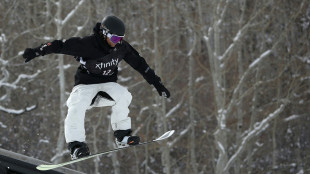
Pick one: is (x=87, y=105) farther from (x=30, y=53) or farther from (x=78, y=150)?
(x=30, y=53)

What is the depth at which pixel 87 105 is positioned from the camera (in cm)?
605

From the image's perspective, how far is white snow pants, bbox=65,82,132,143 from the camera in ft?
19.6

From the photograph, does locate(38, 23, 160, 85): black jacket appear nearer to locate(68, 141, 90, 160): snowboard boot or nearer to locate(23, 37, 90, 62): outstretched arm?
locate(23, 37, 90, 62): outstretched arm

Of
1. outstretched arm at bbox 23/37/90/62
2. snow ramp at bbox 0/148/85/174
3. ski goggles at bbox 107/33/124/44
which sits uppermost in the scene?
ski goggles at bbox 107/33/124/44

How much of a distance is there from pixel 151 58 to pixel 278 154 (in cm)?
657

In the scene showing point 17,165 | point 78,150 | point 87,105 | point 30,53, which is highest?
point 30,53

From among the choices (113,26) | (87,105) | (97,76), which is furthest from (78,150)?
(113,26)

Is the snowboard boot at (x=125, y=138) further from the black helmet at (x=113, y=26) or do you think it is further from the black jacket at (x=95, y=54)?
the black helmet at (x=113, y=26)

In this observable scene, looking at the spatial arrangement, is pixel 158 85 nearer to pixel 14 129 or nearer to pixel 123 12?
pixel 14 129

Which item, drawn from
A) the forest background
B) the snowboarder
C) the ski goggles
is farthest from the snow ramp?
the forest background

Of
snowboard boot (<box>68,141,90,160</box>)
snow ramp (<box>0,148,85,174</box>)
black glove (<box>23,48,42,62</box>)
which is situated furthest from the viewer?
snowboard boot (<box>68,141,90,160</box>)

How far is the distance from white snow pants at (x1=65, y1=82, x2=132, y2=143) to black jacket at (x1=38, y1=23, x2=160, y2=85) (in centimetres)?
10

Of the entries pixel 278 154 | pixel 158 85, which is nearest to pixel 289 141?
pixel 278 154

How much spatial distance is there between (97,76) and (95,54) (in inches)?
12.9
